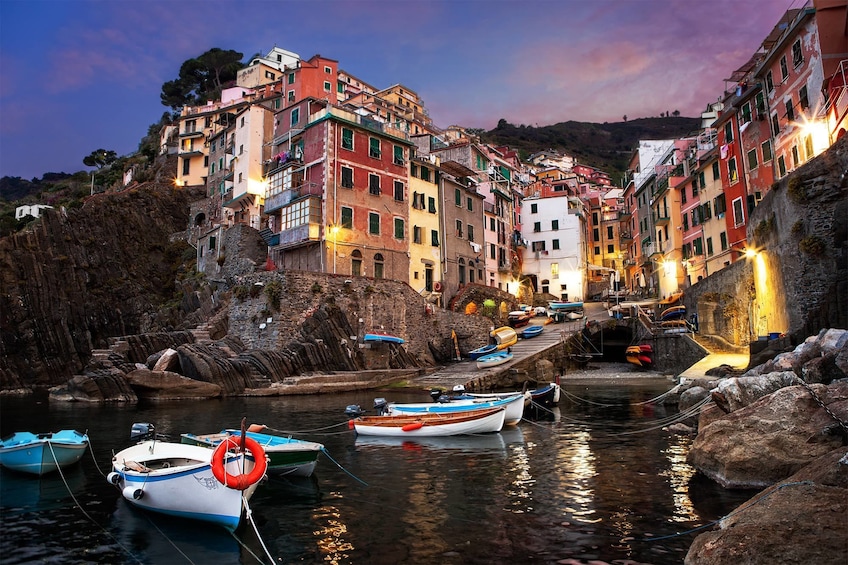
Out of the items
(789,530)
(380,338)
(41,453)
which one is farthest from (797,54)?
(41,453)

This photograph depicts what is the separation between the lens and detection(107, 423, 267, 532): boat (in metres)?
9.49

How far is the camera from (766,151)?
36.6 metres

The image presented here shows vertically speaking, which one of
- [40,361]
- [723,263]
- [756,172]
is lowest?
[40,361]

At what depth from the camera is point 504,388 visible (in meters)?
35.6

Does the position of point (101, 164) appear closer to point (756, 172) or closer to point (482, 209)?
point (482, 209)

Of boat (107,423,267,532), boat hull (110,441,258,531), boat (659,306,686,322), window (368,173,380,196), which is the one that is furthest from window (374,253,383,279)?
boat (107,423,267,532)

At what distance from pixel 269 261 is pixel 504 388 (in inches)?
909

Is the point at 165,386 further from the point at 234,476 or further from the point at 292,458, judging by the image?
the point at 234,476

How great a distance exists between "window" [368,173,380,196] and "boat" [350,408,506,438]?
29.7 m

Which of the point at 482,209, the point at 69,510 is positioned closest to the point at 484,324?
the point at 482,209

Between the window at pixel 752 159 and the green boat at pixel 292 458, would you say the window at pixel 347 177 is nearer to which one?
the window at pixel 752 159

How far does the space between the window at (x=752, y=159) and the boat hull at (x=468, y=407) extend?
2916cm

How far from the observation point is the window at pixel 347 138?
44562 mm

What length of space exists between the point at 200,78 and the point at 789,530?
372 feet
